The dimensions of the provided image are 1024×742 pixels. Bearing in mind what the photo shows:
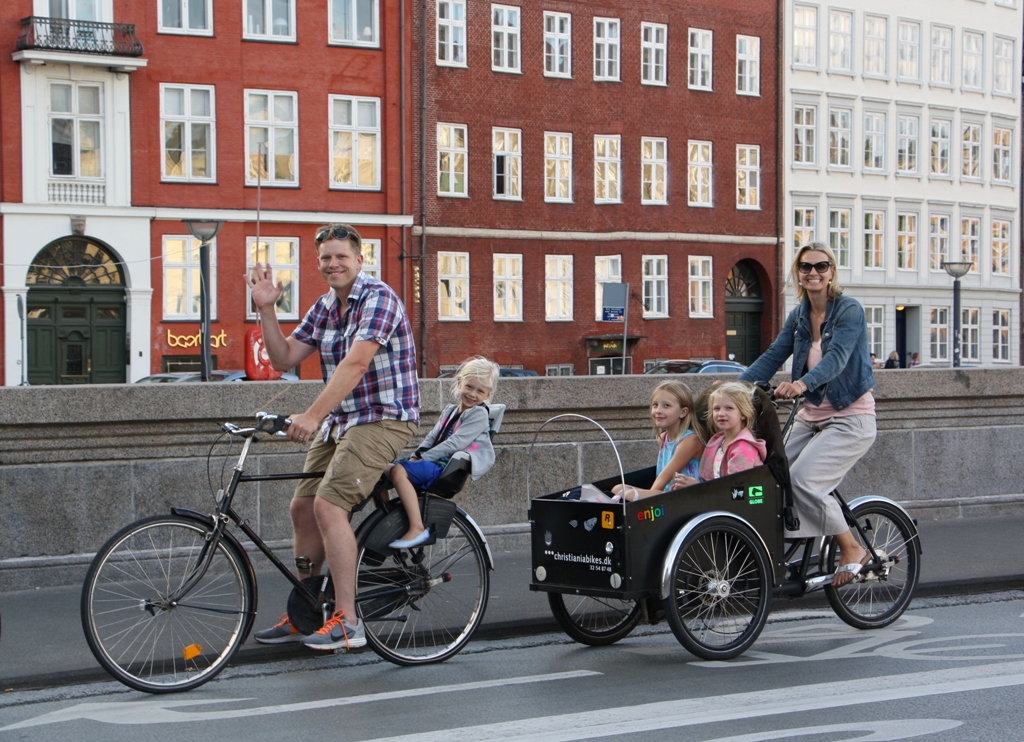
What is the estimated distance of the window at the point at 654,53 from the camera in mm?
49219

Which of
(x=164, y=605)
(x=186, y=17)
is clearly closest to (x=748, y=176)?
(x=186, y=17)

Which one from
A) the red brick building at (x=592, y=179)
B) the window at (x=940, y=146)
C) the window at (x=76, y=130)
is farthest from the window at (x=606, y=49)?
the window at (x=76, y=130)

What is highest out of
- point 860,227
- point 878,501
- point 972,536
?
point 860,227

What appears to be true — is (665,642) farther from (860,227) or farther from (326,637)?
(860,227)

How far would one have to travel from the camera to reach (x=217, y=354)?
40.2 m

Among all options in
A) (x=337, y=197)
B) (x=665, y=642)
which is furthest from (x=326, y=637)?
(x=337, y=197)

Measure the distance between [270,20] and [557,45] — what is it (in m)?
10.2

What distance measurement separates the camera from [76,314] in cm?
3850

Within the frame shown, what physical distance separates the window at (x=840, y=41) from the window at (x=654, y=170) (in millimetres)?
9704

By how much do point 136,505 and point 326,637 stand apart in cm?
308

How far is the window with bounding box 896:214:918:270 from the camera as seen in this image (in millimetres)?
56875

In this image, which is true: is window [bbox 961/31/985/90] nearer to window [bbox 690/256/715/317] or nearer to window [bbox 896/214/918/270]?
window [bbox 896/214/918/270]

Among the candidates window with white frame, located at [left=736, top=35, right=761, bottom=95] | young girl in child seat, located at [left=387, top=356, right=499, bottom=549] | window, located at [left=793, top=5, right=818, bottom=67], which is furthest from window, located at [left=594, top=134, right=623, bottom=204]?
young girl in child seat, located at [left=387, top=356, right=499, bottom=549]

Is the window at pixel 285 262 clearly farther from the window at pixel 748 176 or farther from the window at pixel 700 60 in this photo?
the window at pixel 748 176
